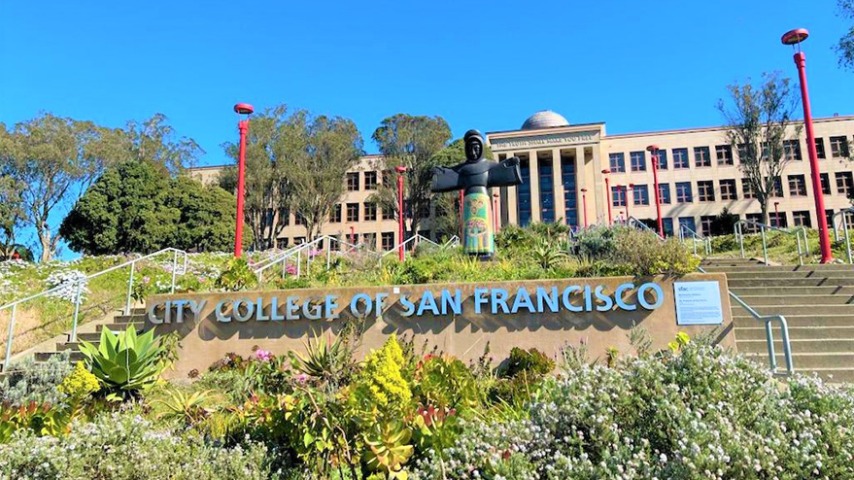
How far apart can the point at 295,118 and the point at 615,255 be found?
36.1 meters

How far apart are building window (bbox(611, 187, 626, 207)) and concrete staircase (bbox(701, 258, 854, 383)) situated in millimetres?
42564

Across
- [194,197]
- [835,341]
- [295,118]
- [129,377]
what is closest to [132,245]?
[194,197]

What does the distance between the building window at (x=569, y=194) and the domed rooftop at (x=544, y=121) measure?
4.29 meters

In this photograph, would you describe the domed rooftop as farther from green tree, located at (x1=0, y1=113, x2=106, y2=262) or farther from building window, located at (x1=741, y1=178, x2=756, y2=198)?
green tree, located at (x1=0, y1=113, x2=106, y2=262)

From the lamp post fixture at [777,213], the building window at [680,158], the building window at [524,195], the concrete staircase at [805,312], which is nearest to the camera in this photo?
the concrete staircase at [805,312]

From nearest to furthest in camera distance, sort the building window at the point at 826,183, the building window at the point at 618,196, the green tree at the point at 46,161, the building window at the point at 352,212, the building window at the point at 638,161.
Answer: the green tree at the point at 46,161
the building window at the point at 826,183
the building window at the point at 618,196
the building window at the point at 638,161
the building window at the point at 352,212

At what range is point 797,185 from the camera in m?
51.1

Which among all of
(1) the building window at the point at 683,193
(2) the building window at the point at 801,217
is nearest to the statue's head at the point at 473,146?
(1) the building window at the point at 683,193

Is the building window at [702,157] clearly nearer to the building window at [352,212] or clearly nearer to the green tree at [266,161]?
the building window at [352,212]

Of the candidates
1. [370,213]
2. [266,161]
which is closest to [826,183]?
[370,213]

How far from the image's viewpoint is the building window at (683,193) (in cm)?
5350

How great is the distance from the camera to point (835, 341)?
29.6ft

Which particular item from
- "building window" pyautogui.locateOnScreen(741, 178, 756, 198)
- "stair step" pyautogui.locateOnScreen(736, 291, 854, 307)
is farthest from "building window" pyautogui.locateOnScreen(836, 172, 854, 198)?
"stair step" pyautogui.locateOnScreen(736, 291, 854, 307)

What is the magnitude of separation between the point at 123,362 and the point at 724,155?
56.6 metres
